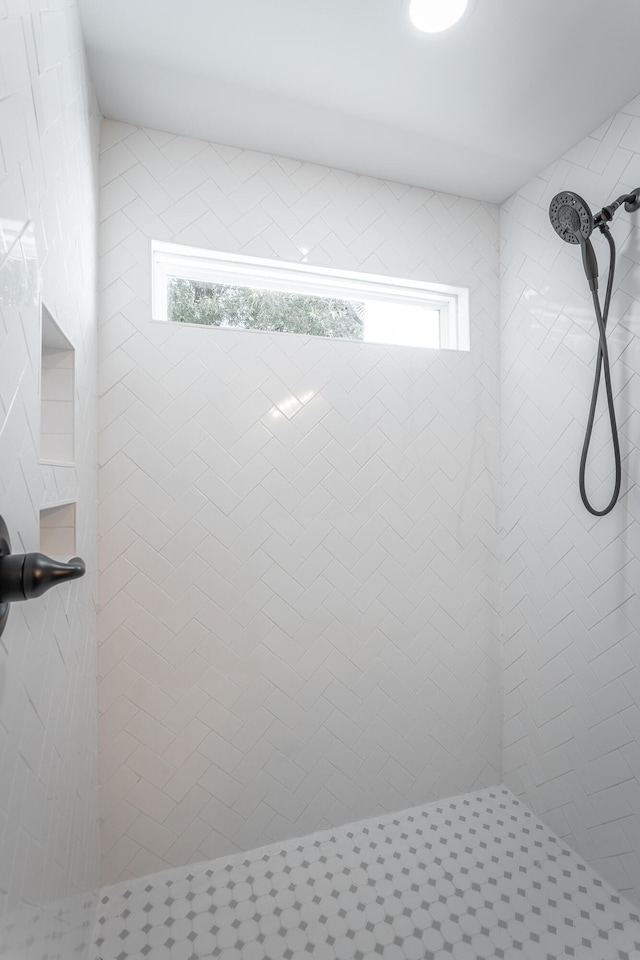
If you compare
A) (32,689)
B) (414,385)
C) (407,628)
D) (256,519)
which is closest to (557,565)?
(407,628)

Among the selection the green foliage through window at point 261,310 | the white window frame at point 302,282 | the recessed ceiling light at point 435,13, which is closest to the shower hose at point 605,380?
the white window frame at point 302,282

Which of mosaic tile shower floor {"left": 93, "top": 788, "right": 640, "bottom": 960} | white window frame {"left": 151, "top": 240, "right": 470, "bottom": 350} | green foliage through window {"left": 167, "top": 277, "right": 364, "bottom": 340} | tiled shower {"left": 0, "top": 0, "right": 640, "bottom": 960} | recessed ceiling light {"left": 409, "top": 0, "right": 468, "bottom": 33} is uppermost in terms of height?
recessed ceiling light {"left": 409, "top": 0, "right": 468, "bottom": 33}

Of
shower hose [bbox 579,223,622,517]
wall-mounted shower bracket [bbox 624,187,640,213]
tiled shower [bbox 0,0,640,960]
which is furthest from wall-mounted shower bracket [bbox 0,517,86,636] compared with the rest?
wall-mounted shower bracket [bbox 624,187,640,213]

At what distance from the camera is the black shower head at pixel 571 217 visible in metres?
1.38

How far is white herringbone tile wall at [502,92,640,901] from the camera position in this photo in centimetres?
144

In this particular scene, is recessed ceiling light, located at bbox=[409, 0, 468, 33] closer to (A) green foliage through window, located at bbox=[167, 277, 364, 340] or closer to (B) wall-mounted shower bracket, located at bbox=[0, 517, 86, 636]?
(A) green foliage through window, located at bbox=[167, 277, 364, 340]

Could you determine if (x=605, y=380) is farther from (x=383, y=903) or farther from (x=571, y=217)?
(x=383, y=903)

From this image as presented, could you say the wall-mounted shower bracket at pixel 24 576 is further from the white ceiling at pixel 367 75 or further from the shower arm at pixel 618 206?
the shower arm at pixel 618 206

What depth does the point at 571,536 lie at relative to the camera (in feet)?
5.39

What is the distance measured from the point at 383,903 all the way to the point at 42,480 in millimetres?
1464

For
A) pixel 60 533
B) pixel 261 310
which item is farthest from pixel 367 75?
pixel 60 533

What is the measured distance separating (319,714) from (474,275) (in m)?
1.73

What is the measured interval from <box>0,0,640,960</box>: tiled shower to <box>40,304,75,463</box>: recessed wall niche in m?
0.05

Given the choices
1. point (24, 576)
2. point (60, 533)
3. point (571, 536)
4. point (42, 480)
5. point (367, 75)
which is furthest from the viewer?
point (571, 536)
